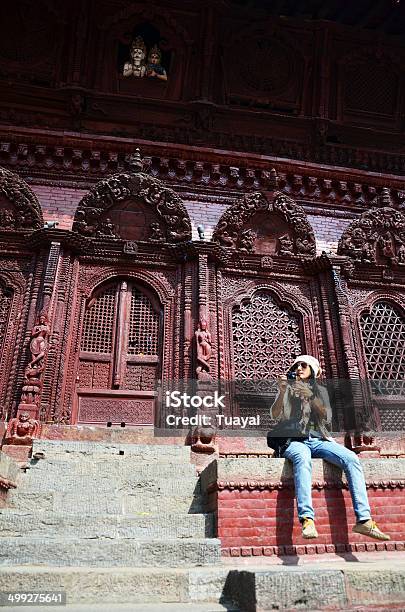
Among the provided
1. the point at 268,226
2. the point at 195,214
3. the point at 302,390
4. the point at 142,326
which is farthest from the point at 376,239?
the point at 302,390

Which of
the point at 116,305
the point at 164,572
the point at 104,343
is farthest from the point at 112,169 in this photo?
the point at 164,572

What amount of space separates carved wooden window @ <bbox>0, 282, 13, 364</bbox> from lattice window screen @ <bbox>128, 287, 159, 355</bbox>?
6.80ft

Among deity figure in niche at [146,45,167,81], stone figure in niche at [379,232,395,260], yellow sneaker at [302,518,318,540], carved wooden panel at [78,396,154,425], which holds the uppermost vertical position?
deity figure in niche at [146,45,167,81]

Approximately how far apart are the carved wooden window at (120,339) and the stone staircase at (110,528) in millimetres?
2210

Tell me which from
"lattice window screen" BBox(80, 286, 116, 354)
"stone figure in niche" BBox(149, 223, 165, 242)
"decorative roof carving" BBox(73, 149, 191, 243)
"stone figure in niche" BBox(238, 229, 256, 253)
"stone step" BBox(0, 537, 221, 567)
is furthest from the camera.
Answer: "stone figure in niche" BBox(238, 229, 256, 253)

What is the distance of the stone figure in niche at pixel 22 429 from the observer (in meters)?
6.24

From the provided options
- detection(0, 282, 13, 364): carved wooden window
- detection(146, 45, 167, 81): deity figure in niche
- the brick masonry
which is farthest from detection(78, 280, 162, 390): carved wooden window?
detection(146, 45, 167, 81): deity figure in niche

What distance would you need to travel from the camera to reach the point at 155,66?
10.8m

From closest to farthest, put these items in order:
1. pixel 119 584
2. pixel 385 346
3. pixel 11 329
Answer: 1. pixel 119 584
2. pixel 11 329
3. pixel 385 346

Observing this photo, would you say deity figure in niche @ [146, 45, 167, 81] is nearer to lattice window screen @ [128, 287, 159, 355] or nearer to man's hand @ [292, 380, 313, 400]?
lattice window screen @ [128, 287, 159, 355]

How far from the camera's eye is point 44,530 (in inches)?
149

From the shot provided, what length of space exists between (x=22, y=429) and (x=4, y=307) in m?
2.56

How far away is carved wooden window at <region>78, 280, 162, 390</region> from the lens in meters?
7.87

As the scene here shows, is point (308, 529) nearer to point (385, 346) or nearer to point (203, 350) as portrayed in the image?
point (203, 350)
